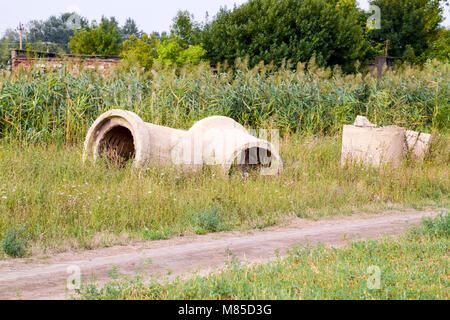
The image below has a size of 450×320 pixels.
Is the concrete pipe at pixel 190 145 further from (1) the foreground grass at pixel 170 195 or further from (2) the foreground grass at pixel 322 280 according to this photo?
(2) the foreground grass at pixel 322 280

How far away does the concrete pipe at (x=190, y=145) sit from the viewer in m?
8.76

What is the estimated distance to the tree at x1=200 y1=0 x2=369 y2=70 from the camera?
24.3m

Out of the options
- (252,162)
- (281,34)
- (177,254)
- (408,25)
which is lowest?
(177,254)

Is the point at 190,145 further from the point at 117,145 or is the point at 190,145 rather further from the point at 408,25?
the point at 408,25

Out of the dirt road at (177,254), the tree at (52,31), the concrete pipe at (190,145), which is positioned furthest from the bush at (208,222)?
the tree at (52,31)

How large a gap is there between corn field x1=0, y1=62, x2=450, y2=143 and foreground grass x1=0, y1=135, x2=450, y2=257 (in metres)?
0.96

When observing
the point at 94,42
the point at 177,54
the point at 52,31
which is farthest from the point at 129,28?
the point at 177,54

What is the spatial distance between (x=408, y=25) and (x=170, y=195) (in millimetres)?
34453

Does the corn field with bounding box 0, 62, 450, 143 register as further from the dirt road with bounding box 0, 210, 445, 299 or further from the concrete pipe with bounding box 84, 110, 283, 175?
the dirt road with bounding box 0, 210, 445, 299

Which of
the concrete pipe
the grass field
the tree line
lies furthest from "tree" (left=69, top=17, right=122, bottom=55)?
the concrete pipe

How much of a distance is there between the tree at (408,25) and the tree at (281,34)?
1236 centimetres

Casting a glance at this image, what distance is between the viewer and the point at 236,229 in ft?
21.9

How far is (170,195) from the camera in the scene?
23.6 ft
